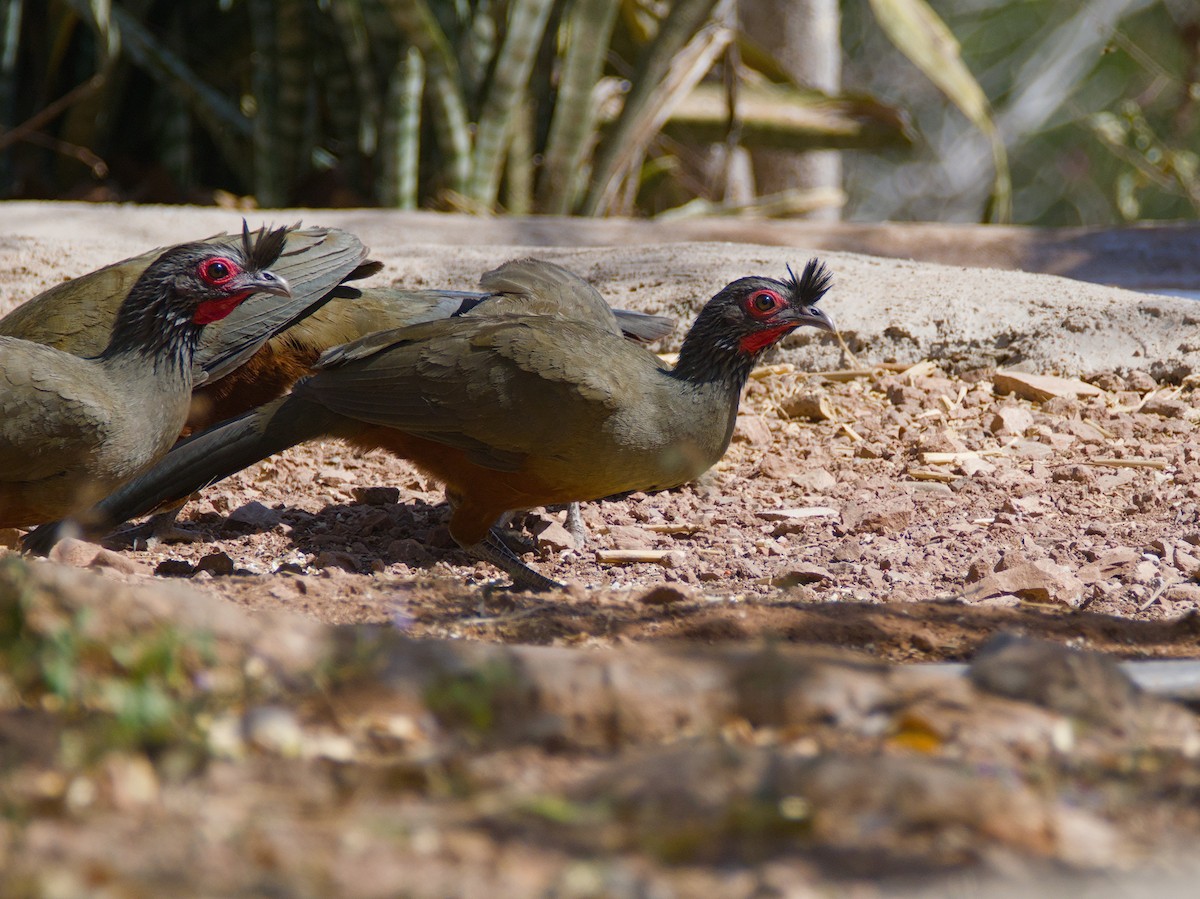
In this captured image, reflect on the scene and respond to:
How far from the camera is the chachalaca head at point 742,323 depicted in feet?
16.1

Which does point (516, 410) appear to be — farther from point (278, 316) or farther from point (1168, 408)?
point (1168, 408)

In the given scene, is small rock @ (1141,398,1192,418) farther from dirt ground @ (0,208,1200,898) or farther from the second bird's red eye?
the second bird's red eye

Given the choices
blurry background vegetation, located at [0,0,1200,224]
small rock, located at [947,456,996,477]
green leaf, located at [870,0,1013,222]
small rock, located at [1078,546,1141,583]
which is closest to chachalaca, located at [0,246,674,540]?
small rock, located at [947,456,996,477]

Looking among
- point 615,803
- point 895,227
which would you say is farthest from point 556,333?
point 895,227

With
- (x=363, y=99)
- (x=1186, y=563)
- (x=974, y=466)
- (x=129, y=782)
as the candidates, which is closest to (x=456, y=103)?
(x=363, y=99)

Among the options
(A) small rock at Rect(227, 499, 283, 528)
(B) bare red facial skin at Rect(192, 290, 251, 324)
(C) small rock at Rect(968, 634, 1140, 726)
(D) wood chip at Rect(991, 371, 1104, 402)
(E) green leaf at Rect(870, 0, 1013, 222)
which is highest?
(E) green leaf at Rect(870, 0, 1013, 222)

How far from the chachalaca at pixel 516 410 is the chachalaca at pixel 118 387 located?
38 cm

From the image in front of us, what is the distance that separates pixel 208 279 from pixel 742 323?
78.8 inches

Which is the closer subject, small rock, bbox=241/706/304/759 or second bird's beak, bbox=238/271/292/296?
small rock, bbox=241/706/304/759

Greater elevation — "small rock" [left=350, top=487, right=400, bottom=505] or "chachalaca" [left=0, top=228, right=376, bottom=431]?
"chachalaca" [left=0, top=228, right=376, bottom=431]

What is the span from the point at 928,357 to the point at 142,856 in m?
5.45

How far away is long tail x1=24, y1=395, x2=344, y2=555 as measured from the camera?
463 centimetres

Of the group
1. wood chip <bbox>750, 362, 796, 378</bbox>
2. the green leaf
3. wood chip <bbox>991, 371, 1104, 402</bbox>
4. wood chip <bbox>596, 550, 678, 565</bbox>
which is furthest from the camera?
the green leaf

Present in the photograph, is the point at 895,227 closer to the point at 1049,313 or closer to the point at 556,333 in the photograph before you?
the point at 1049,313
